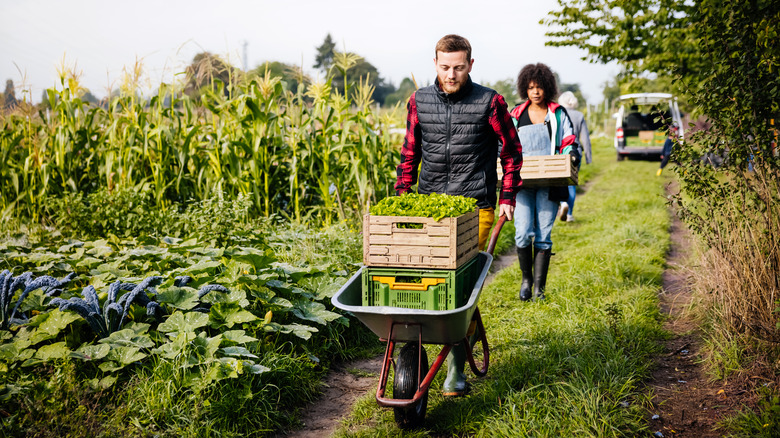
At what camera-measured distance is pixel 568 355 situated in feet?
12.3

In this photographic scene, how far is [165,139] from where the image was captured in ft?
22.7

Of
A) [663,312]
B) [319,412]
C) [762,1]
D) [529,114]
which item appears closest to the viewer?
[319,412]

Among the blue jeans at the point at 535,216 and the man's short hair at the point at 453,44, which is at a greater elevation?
the man's short hair at the point at 453,44

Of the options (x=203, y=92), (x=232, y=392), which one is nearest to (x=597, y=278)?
(x=232, y=392)

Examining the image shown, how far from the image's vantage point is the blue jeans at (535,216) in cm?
511

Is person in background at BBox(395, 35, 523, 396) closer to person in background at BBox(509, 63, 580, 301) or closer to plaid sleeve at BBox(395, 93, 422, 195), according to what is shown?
plaid sleeve at BBox(395, 93, 422, 195)

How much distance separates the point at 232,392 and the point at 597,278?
366 cm

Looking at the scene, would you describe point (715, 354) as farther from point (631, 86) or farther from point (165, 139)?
point (631, 86)

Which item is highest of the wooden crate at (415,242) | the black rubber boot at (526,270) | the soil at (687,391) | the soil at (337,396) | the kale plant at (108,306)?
the wooden crate at (415,242)

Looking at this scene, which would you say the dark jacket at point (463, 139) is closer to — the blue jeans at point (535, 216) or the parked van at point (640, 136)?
the blue jeans at point (535, 216)

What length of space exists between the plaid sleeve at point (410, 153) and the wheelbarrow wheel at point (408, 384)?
108 cm

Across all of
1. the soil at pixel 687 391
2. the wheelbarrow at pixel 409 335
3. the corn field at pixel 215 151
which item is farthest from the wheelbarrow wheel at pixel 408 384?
the corn field at pixel 215 151

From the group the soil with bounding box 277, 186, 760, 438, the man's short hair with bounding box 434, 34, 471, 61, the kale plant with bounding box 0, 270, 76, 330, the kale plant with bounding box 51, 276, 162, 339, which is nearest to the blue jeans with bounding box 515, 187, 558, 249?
the soil with bounding box 277, 186, 760, 438

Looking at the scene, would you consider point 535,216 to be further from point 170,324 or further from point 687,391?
point 170,324
